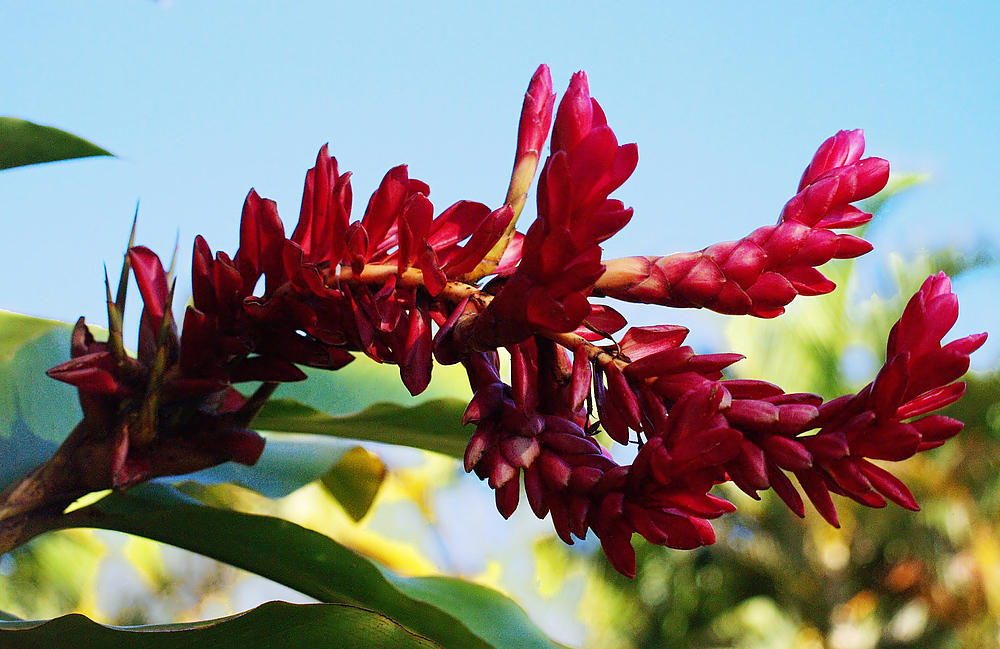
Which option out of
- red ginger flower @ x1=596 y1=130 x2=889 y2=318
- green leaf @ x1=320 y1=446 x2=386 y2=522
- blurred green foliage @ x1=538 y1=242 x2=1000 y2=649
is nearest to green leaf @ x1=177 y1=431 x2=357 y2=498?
green leaf @ x1=320 y1=446 x2=386 y2=522

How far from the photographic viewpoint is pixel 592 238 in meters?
0.52

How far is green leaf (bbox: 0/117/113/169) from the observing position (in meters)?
0.91

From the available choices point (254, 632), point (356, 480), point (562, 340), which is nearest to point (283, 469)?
point (356, 480)

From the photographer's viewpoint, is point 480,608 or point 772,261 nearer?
point 772,261

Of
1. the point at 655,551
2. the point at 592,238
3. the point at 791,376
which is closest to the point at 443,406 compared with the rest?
the point at 592,238

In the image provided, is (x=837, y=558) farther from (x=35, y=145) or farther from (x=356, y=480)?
(x=35, y=145)

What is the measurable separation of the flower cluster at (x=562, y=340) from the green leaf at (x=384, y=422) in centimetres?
41

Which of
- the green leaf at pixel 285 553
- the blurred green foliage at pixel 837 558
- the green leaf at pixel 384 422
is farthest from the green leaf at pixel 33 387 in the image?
the blurred green foliage at pixel 837 558

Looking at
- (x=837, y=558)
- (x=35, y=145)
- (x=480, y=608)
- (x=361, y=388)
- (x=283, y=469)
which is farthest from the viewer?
(x=837, y=558)

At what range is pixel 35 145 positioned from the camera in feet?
3.07

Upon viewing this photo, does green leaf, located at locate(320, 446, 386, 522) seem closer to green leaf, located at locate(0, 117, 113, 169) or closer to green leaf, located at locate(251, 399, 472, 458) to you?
green leaf, located at locate(251, 399, 472, 458)

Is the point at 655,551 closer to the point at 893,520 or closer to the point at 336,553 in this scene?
the point at 893,520

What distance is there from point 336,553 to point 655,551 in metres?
6.96

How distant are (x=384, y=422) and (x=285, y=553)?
0.90 ft
